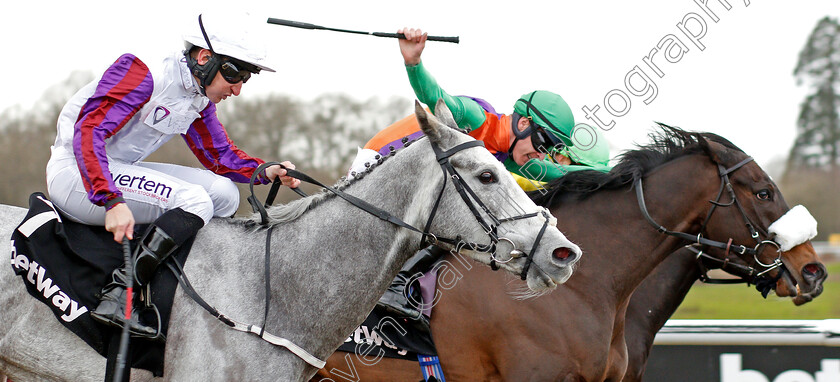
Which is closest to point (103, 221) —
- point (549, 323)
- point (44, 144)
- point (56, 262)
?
point (56, 262)

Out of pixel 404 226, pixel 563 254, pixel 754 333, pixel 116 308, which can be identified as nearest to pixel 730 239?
pixel 754 333

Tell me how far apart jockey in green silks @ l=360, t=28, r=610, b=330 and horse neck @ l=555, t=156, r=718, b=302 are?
34 cm

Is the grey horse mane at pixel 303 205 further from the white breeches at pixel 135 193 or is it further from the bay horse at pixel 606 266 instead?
the bay horse at pixel 606 266

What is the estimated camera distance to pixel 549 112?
14.5 feet

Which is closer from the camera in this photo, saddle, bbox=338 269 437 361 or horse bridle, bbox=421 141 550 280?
horse bridle, bbox=421 141 550 280

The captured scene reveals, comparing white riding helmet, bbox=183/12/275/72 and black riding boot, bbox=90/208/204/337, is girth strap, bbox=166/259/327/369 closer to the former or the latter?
black riding boot, bbox=90/208/204/337

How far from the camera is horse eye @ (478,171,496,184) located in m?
2.72

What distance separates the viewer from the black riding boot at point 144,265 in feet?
8.86

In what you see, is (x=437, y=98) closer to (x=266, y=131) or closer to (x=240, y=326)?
(x=240, y=326)

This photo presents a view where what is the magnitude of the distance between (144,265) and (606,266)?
2507 mm

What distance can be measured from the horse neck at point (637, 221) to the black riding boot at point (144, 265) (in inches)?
89.0

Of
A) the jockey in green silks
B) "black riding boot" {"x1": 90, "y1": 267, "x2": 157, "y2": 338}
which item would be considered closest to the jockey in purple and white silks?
"black riding boot" {"x1": 90, "y1": 267, "x2": 157, "y2": 338}

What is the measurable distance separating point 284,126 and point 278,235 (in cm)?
1636

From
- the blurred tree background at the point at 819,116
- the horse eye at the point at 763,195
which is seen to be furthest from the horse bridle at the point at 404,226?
the blurred tree background at the point at 819,116
